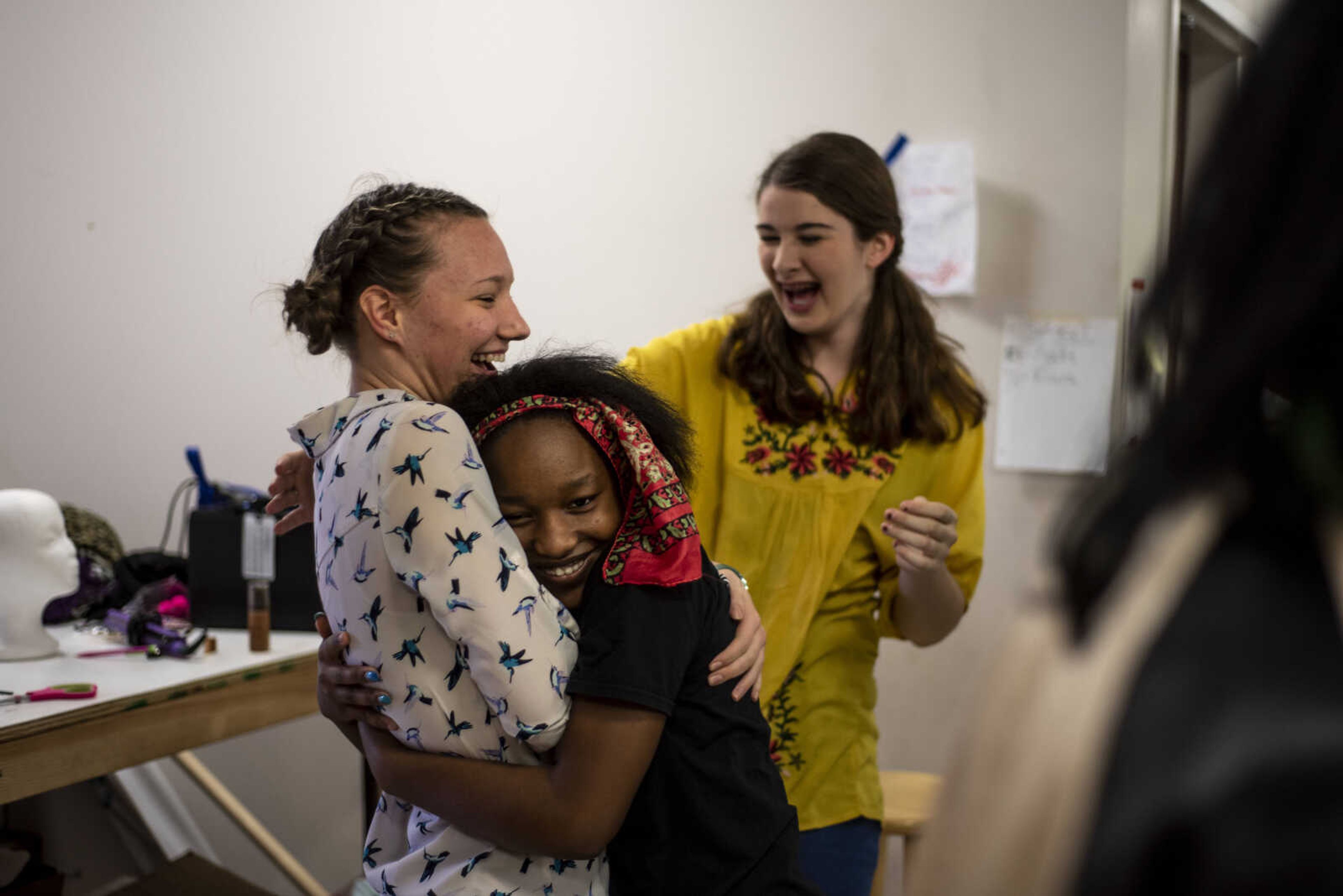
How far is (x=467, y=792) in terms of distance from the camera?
91cm

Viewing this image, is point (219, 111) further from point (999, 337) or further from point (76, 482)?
point (999, 337)

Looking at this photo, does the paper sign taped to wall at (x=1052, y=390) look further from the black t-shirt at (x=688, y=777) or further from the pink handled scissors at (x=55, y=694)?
the pink handled scissors at (x=55, y=694)

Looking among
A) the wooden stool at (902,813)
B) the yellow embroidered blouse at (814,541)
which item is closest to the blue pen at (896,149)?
the yellow embroidered blouse at (814,541)

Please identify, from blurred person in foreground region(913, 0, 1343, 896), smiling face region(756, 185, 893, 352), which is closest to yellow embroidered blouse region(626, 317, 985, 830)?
smiling face region(756, 185, 893, 352)

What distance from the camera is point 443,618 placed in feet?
2.94

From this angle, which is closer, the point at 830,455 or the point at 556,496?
the point at 556,496

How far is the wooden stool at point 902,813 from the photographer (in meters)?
1.90

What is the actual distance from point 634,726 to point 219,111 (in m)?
2.63

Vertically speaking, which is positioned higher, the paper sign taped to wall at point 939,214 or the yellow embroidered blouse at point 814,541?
the paper sign taped to wall at point 939,214

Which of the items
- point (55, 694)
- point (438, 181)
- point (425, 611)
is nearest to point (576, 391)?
point (425, 611)

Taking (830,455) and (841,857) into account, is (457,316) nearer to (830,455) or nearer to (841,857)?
(830,455)

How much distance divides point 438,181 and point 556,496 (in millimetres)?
2091

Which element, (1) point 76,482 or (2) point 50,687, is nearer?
(2) point 50,687

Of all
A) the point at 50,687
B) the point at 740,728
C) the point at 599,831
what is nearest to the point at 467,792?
the point at 599,831
